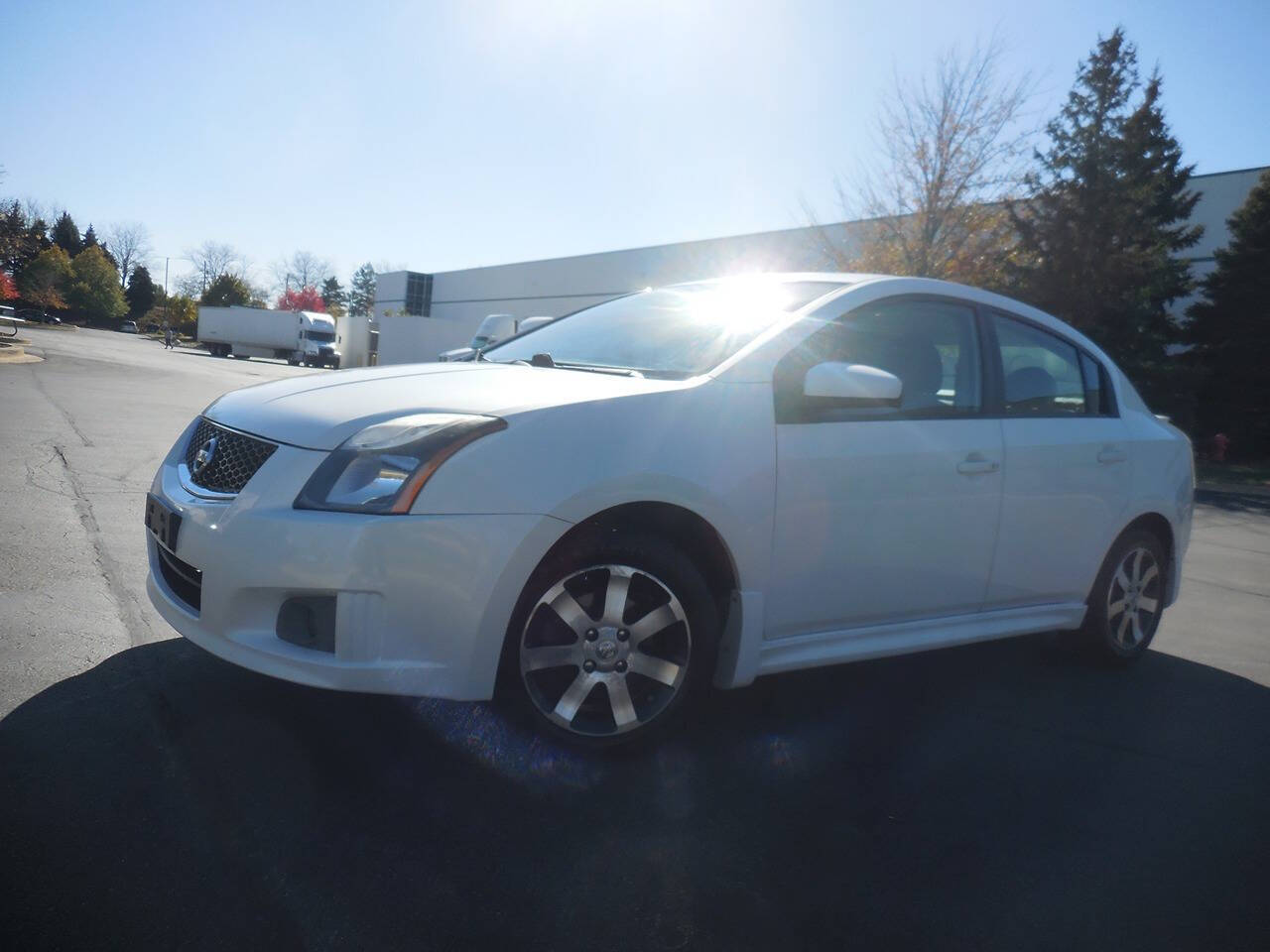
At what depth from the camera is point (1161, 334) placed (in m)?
27.5

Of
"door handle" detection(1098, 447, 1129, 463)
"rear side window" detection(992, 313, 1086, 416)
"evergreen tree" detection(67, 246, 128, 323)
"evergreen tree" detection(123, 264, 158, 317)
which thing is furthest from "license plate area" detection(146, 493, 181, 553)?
"evergreen tree" detection(123, 264, 158, 317)

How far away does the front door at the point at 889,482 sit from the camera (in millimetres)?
3314

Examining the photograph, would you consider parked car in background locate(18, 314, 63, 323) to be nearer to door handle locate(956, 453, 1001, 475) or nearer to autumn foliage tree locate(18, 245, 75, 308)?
autumn foliage tree locate(18, 245, 75, 308)

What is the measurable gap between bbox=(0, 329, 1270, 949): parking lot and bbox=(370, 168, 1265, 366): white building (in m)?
21.5

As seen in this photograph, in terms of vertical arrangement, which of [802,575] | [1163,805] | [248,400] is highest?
[248,400]

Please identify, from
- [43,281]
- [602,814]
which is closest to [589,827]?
[602,814]

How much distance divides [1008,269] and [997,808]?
80.6ft

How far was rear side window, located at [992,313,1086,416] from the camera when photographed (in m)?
4.23

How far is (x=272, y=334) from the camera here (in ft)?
186

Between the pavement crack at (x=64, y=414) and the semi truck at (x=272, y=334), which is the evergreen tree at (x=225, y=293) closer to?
the semi truck at (x=272, y=334)

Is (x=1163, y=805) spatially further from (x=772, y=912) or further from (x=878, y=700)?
(x=772, y=912)

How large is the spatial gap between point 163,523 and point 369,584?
39.2 inches

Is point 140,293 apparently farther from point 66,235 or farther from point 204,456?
point 204,456

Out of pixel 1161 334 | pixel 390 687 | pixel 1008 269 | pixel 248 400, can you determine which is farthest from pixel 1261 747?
pixel 1161 334
